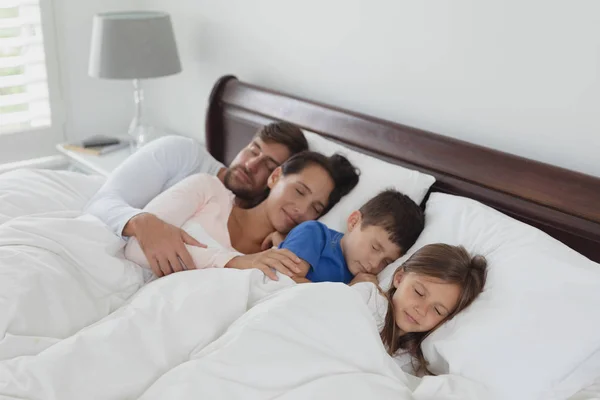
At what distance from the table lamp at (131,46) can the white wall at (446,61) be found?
0.81ft

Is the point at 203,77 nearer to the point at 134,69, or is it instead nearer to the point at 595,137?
the point at 134,69

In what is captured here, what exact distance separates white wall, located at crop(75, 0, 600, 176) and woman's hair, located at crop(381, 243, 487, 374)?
0.41m

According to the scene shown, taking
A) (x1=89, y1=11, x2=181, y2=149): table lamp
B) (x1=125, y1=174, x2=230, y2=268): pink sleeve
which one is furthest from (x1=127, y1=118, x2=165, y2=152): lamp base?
(x1=125, y1=174, x2=230, y2=268): pink sleeve

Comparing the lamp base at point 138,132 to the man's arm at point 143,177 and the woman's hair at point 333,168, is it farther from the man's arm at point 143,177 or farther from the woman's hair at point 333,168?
the woman's hair at point 333,168

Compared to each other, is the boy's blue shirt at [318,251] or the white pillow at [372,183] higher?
the white pillow at [372,183]

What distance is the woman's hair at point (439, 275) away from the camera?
1269mm

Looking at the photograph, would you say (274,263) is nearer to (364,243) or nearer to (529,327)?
(364,243)

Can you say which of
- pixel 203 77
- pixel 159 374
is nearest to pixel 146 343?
pixel 159 374

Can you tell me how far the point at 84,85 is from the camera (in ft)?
9.38

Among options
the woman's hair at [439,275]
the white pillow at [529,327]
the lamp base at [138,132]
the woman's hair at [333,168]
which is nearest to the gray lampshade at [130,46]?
the lamp base at [138,132]

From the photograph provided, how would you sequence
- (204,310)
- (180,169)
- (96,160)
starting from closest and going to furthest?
(204,310), (180,169), (96,160)

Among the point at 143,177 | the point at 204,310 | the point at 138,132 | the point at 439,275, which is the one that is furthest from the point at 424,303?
the point at 138,132

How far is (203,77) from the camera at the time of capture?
2643 millimetres

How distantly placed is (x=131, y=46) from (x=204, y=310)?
→ 1416mm
